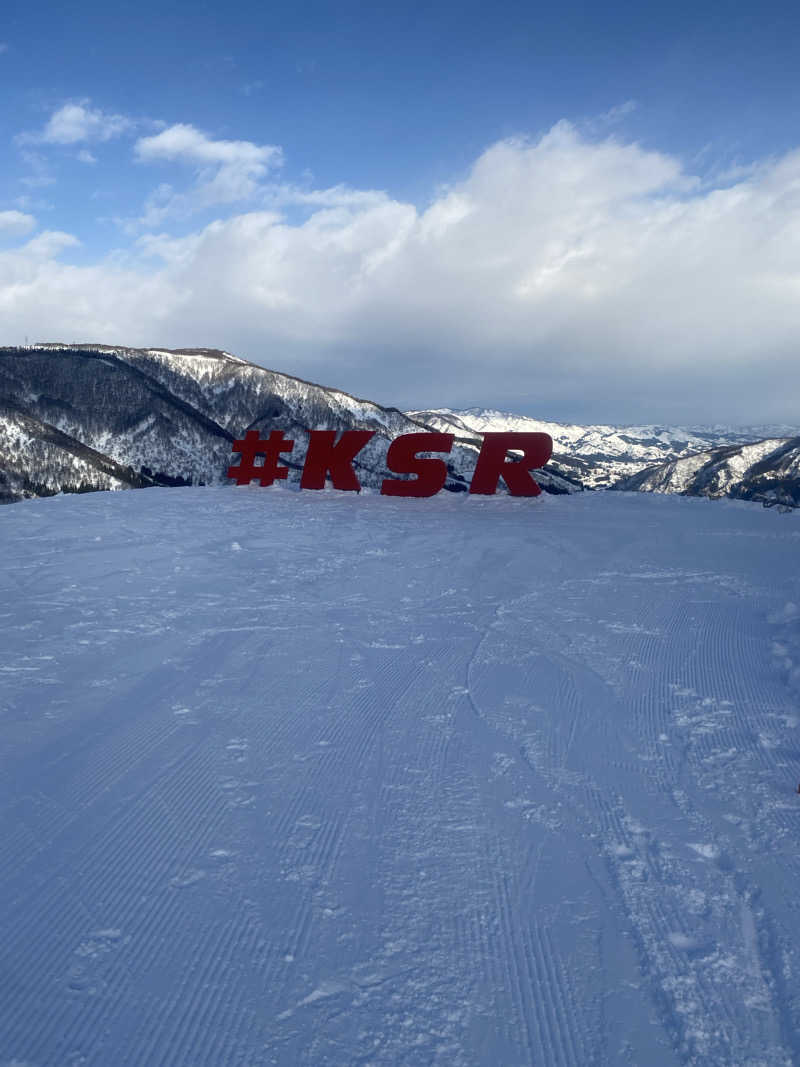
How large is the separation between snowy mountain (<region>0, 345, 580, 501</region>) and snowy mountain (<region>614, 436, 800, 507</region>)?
64.5 meters

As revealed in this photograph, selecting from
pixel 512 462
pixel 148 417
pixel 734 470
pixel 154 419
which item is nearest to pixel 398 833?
pixel 512 462

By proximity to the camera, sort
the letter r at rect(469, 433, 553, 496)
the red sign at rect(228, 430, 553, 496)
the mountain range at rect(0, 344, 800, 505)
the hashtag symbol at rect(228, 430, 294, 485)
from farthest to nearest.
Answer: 1. the mountain range at rect(0, 344, 800, 505)
2. the hashtag symbol at rect(228, 430, 294, 485)
3. the red sign at rect(228, 430, 553, 496)
4. the letter r at rect(469, 433, 553, 496)

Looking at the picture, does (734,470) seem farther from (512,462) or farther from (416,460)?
(416,460)

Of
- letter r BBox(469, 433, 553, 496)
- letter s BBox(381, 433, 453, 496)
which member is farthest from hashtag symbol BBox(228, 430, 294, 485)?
letter r BBox(469, 433, 553, 496)

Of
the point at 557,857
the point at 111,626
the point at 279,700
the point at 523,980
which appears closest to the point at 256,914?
the point at 523,980

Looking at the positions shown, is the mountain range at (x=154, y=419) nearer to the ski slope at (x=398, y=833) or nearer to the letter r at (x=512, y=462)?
the letter r at (x=512, y=462)

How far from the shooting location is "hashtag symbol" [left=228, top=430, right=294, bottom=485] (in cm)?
2483

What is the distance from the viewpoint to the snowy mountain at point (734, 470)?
15112 centimetres

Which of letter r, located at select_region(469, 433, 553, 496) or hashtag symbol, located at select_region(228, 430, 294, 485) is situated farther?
hashtag symbol, located at select_region(228, 430, 294, 485)

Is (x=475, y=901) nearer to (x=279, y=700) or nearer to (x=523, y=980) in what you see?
(x=523, y=980)

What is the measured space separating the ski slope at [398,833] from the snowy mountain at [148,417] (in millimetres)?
78396

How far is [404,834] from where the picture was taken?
4.18 m

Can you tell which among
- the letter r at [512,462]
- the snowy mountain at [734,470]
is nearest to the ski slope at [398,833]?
the letter r at [512,462]

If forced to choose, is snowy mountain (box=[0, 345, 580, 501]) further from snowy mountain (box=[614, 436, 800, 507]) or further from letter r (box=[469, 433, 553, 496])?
snowy mountain (box=[614, 436, 800, 507])
